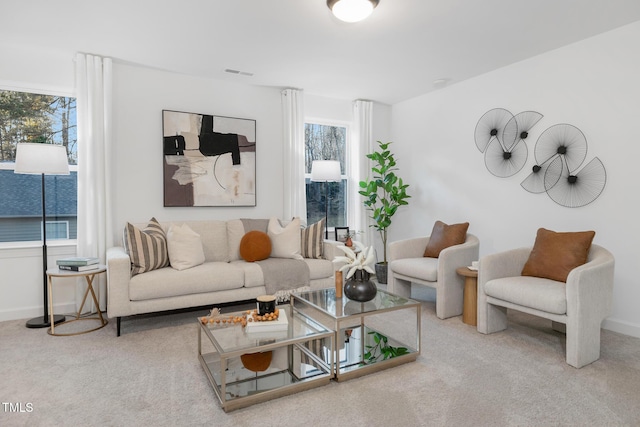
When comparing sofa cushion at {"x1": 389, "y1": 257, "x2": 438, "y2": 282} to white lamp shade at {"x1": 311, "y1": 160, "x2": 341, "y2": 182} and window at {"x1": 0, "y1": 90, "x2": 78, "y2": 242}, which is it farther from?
window at {"x1": 0, "y1": 90, "x2": 78, "y2": 242}

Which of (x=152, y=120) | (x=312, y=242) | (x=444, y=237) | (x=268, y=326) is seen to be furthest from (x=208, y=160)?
(x=444, y=237)

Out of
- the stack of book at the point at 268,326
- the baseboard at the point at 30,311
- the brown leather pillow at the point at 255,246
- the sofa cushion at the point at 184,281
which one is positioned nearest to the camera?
the stack of book at the point at 268,326

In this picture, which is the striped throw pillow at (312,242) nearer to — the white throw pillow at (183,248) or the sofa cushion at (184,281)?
the sofa cushion at (184,281)

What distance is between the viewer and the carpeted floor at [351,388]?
191 cm

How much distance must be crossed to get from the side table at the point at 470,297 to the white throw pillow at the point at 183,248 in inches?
93.2

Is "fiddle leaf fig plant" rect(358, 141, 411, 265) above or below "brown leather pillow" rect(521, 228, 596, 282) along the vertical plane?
above

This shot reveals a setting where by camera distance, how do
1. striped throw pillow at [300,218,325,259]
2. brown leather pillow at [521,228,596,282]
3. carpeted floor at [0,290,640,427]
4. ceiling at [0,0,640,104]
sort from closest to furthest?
carpeted floor at [0,290,640,427], ceiling at [0,0,640,104], brown leather pillow at [521,228,596,282], striped throw pillow at [300,218,325,259]

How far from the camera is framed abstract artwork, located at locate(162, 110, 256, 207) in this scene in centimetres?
409

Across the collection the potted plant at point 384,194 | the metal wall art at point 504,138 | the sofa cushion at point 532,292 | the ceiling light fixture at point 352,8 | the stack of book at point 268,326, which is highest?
the ceiling light fixture at point 352,8

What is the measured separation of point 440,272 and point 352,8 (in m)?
2.32

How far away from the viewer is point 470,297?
3.36 m

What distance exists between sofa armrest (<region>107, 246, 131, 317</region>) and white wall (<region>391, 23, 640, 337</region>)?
3573mm

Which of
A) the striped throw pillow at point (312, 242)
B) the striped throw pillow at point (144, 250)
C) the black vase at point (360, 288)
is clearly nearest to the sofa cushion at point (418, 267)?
the striped throw pillow at point (312, 242)

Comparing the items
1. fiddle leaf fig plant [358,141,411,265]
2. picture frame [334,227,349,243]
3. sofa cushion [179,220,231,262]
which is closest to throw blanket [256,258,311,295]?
sofa cushion [179,220,231,262]
